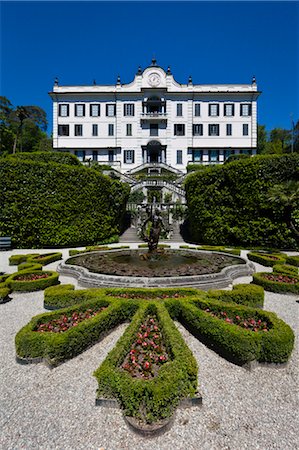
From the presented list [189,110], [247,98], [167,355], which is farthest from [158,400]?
[247,98]

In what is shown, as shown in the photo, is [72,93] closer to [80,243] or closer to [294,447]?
[80,243]

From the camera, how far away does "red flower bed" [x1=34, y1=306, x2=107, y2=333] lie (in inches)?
190

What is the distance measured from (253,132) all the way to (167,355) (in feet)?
141

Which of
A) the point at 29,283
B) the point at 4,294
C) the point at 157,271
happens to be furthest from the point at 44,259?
the point at 157,271

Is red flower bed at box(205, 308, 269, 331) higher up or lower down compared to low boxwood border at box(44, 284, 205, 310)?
lower down

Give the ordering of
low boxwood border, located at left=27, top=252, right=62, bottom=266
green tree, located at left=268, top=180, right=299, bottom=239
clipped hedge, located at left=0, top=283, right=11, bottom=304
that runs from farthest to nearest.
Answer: green tree, located at left=268, top=180, right=299, bottom=239
low boxwood border, located at left=27, top=252, right=62, bottom=266
clipped hedge, located at left=0, top=283, right=11, bottom=304

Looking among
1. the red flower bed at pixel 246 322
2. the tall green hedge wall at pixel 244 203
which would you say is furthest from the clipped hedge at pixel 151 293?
the tall green hedge wall at pixel 244 203

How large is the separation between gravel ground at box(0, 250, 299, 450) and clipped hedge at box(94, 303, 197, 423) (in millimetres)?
236

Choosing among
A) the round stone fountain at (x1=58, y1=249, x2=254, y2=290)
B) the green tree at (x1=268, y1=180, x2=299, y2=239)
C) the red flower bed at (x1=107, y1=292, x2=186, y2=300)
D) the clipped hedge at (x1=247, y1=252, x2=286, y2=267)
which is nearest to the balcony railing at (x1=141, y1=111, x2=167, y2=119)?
the green tree at (x1=268, y1=180, x2=299, y2=239)

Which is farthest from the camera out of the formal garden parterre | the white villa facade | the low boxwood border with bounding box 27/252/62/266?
the white villa facade

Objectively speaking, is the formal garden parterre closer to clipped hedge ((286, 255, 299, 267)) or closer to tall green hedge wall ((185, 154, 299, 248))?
clipped hedge ((286, 255, 299, 267))

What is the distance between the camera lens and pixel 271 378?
3986 mm

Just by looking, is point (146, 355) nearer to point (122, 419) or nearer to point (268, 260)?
point (122, 419)

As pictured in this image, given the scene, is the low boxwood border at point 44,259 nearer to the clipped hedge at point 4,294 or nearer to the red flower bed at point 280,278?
the clipped hedge at point 4,294
